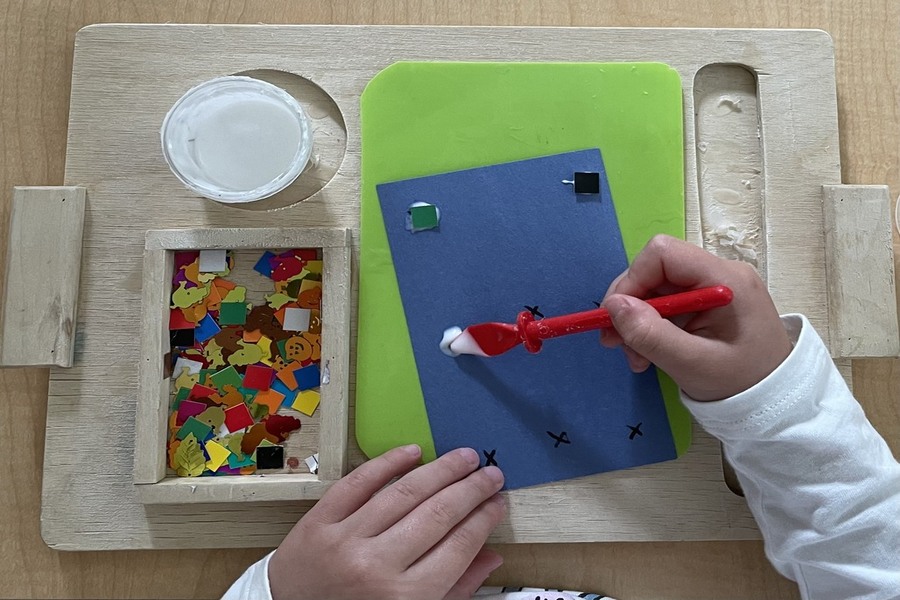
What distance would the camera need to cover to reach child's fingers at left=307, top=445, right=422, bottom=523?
575 mm

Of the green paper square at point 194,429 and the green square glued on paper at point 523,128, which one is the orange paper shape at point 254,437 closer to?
the green paper square at point 194,429

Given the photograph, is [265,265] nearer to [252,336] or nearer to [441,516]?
[252,336]

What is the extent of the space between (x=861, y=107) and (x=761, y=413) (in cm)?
33

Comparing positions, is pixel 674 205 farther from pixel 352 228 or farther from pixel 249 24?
pixel 249 24

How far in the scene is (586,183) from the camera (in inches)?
24.6

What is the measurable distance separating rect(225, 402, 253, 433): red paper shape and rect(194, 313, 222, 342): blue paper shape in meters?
0.06

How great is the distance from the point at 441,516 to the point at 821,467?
0.29 m

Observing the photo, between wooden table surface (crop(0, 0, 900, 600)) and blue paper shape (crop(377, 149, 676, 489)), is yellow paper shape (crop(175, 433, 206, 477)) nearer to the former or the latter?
wooden table surface (crop(0, 0, 900, 600))

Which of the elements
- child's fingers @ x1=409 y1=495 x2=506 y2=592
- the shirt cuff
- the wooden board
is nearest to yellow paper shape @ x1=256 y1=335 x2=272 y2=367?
the wooden board

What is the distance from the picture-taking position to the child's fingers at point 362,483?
575mm

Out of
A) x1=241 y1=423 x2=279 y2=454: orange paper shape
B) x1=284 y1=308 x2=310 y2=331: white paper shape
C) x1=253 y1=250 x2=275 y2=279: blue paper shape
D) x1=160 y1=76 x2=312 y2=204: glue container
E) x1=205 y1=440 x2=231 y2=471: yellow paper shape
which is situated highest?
x1=160 y1=76 x2=312 y2=204: glue container

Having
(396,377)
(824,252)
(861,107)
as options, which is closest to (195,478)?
(396,377)

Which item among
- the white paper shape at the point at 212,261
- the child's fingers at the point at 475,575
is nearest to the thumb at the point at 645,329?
the child's fingers at the point at 475,575

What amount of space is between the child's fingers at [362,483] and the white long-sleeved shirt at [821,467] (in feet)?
0.24
